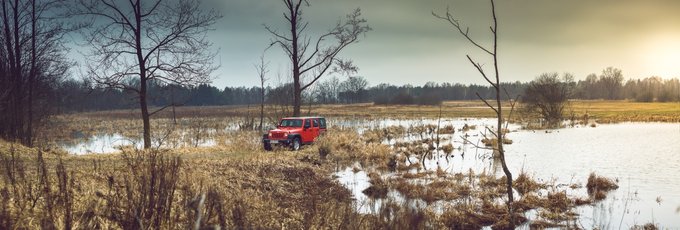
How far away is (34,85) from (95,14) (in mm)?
7997

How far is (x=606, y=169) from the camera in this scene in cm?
1786

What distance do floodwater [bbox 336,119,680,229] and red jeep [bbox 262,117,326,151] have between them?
11.3 ft

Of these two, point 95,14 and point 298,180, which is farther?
point 95,14

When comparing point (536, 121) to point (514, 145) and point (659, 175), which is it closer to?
point (514, 145)

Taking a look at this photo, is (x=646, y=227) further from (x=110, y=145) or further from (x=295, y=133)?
(x=110, y=145)

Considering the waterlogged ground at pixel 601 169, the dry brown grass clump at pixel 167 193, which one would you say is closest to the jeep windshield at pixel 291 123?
the dry brown grass clump at pixel 167 193

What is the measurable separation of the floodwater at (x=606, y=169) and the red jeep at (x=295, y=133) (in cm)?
345

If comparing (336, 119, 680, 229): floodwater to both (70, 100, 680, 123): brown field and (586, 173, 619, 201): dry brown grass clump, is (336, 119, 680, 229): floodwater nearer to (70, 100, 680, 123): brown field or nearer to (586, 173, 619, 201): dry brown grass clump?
(586, 173, 619, 201): dry brown grass clump

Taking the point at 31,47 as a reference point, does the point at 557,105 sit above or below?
below

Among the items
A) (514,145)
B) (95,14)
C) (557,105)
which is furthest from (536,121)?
(95,14)

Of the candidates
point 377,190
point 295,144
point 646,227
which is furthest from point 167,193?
point 295,144

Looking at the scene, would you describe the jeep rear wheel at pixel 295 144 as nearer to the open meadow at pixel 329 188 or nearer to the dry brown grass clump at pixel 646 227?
the open meadow at pixel 329 188

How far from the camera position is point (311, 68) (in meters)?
25.5

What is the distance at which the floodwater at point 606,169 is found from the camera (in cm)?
1072
